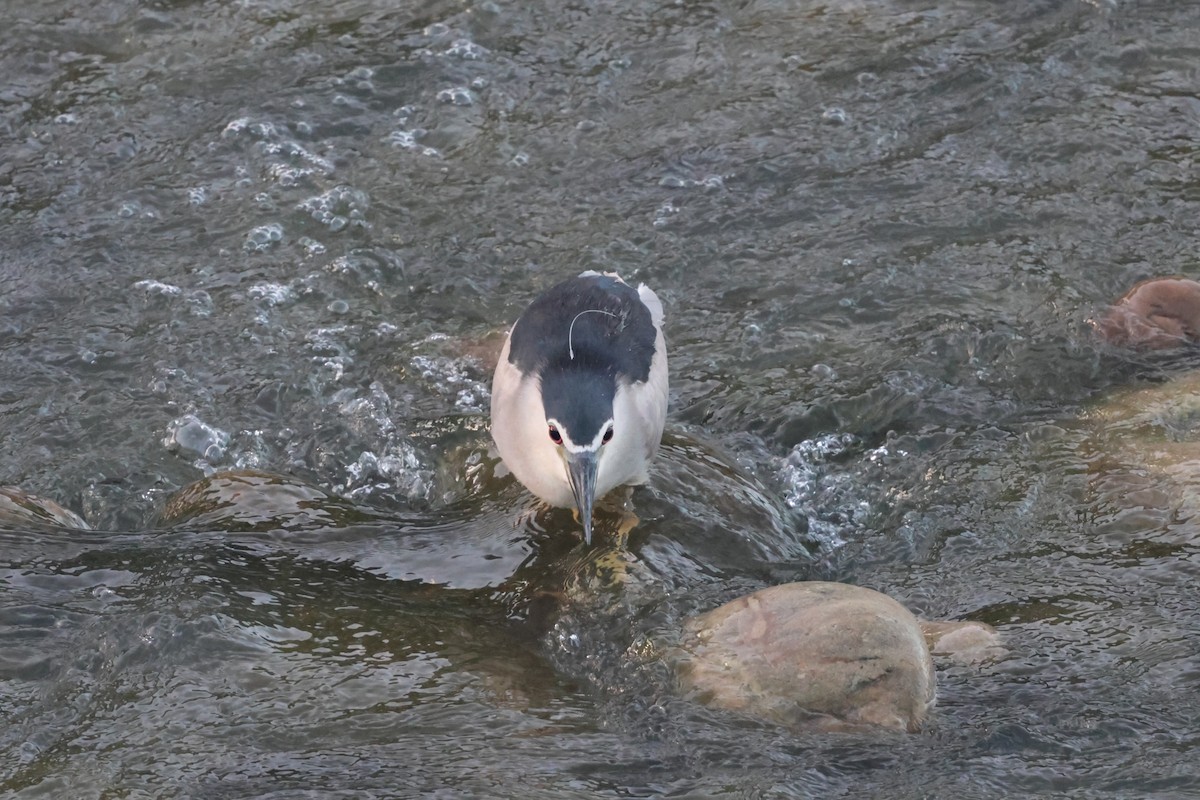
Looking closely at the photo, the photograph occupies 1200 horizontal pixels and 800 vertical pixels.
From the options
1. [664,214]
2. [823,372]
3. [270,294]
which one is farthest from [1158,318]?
[270,294]

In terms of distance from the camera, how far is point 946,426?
18.0 ft

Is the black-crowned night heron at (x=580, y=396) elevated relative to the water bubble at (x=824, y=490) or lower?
elevated

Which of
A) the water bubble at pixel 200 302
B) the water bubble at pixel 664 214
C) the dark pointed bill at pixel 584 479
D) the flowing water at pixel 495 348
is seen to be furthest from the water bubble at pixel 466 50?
the dark pointed bill at pixel 584 479

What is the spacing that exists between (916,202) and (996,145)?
66 centimetres

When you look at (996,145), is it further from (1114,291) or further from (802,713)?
(802,713)

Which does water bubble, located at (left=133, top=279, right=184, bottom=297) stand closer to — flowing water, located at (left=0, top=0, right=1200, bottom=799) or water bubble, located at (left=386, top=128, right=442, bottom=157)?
flowing water, located at (left=0, top=0, right=1200, bottom=799)

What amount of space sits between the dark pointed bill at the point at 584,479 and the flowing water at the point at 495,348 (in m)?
0.31

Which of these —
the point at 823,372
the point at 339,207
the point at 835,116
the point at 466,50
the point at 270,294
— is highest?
the point at 466,50

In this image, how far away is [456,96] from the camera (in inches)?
298

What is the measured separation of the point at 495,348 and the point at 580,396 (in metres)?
1.76

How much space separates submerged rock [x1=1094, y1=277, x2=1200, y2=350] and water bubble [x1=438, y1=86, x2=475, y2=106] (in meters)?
3.60

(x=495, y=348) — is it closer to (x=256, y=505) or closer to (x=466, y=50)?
(x=256, y=505)

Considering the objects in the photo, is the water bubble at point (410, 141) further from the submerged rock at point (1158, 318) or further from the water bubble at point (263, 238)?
the submerged rock at point (1158, 318)

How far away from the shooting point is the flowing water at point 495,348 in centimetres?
378
